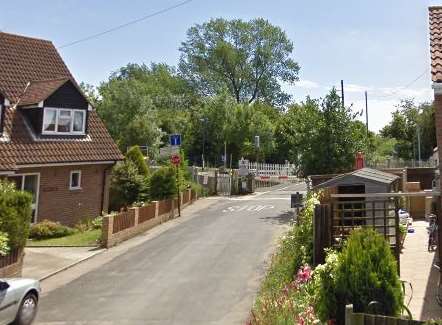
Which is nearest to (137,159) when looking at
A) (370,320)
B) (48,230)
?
(48,230)

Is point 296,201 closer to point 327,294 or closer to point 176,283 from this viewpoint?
point 176,283

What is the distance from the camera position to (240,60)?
220 feet

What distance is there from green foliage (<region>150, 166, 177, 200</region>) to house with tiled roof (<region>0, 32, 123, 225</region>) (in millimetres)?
2353

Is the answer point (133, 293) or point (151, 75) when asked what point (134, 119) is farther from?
point (151, 75)

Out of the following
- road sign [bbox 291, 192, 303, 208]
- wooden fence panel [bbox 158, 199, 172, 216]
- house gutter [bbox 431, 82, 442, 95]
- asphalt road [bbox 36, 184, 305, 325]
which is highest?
house gutter [bbox 431, 82, 442, 95]

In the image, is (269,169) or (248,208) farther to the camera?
(269,169)

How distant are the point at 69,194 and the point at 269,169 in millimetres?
30547

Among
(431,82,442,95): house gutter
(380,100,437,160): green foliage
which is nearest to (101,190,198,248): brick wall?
(431,82,442,95): house gutter

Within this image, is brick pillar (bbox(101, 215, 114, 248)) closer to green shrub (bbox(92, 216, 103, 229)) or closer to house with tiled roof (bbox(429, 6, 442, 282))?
green shrub (bbox(92, 216, 103, 229))

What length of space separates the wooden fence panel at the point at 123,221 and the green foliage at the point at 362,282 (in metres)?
12.6

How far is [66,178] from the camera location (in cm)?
2153

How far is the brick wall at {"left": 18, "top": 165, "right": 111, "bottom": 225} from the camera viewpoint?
67.3 ft

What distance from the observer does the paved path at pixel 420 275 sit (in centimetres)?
817

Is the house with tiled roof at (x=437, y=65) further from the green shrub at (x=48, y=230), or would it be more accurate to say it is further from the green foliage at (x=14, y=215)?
the green shrub at (x=48, y=230)
